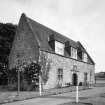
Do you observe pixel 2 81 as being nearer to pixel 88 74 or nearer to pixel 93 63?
pixel 88 74

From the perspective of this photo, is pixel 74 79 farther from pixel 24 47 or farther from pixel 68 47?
pixel 24 47

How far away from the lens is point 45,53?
22.8 m

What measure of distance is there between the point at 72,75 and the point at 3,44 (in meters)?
16.0

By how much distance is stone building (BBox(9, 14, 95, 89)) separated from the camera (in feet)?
73.8

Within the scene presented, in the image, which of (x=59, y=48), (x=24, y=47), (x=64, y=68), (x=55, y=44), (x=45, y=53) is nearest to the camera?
(x=45, y=53)

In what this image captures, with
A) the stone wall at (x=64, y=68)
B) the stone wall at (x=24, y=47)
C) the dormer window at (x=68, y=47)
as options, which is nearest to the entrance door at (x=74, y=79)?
the stone wall at (x=64, y=68)

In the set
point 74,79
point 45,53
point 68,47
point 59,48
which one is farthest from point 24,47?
point 74,79

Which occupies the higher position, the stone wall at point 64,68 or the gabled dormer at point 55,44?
the gabled dormer at point 55,44

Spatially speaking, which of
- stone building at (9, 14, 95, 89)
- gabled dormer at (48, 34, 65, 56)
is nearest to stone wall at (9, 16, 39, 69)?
stone building at (9, 14, 95, 89)

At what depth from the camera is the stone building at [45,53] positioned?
22.5m

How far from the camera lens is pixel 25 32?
2408 cm

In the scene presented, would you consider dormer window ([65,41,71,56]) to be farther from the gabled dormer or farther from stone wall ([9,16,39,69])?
stone wall ([9,16,39,69])

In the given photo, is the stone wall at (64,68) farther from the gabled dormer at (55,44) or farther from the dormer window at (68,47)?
the dormer window at (68,47)

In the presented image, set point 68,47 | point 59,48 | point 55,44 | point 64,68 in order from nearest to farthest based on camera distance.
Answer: point 55,44 < point 59,48 < point 64,68 < point 68,47
